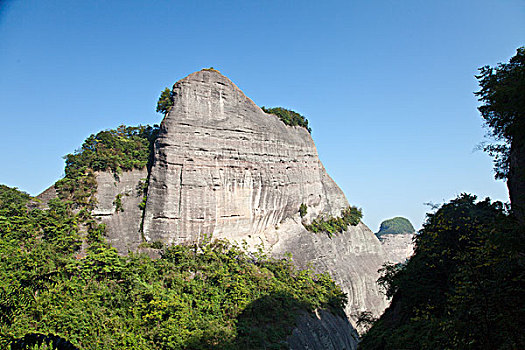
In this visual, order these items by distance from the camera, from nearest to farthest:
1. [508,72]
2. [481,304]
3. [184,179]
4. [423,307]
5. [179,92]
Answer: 1. [481,304]
2. [508,72]
3. [423,307]
4. [184,179]
5. [179,92]

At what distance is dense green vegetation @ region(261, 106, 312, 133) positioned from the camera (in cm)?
2826

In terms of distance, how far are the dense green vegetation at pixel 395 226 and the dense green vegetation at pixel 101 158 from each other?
72.6 m

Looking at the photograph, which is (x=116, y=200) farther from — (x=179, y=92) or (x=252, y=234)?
(x=252, y=234)

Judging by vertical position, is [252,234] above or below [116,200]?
below

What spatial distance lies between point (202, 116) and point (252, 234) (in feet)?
28.2

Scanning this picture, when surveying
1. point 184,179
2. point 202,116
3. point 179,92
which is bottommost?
point 184,179

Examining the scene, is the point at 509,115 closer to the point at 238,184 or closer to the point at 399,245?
the point at 238,184

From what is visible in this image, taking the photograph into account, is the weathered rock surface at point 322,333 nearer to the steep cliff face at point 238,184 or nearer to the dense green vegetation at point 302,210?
the steep cliff face at point 238,184

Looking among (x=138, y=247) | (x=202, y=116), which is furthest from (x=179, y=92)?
(x=138, y=247)

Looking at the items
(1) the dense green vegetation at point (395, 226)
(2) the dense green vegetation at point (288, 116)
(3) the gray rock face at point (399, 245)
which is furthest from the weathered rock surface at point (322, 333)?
(1) the dense green vegetation at point (395, 226)

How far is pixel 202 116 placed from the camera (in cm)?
2064

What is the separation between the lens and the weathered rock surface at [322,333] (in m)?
15.3

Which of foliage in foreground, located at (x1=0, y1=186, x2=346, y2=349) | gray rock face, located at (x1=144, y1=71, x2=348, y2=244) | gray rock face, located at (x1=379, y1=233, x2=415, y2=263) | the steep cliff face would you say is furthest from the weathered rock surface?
gray rock face, located at (x1=379, y1=233, x2=415, y2=263)

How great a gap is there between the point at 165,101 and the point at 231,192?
716 cm
